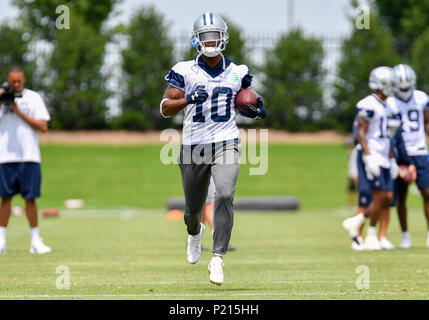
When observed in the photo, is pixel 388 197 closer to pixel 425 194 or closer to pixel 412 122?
pixel 425 194

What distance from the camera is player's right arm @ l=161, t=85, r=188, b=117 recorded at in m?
7.24

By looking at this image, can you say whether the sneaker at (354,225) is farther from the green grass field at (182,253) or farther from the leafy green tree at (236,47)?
the leafy green tree at (236,47)

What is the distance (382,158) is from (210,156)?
11.8ft

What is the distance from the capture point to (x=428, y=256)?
9508mm

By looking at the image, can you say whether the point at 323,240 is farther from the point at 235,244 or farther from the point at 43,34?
the point at 43,34

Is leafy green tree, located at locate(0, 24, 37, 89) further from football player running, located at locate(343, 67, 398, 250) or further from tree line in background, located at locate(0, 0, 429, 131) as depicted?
football player running, located at locate(343, 67, 398, 250)

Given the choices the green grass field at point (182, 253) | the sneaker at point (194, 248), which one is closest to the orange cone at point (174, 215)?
the green grass field at point (182, 253)

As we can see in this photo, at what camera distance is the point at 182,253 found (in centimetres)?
1023

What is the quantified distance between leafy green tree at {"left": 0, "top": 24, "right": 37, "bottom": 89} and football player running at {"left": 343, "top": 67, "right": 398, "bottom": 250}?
19.0 m

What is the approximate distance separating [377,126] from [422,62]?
1940 cm

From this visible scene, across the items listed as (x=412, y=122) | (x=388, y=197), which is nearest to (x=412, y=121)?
(x=412, y=122)

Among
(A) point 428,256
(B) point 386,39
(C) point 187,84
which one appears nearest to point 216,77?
(C) point 187,84

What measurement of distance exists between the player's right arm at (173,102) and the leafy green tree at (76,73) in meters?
21.0

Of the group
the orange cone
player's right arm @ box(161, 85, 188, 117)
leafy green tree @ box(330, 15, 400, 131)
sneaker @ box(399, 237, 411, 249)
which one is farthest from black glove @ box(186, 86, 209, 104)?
leafy green tree @ box(330, 15, 400, 131)
